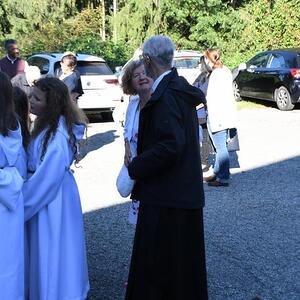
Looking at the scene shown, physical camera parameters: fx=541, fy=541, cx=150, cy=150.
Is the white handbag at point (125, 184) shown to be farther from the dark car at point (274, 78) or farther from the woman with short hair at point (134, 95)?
the dark car at point (274, 78)

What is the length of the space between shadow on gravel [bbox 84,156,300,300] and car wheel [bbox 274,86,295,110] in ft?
24.8

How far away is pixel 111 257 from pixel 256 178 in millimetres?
3533

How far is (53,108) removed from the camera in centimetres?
355

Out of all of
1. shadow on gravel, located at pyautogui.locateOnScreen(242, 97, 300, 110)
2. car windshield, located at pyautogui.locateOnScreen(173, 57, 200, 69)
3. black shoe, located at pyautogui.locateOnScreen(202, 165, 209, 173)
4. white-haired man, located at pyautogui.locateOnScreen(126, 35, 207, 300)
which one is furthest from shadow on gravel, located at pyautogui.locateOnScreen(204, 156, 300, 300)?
car windshield, located at pyautogui.locateOnScreen(173, 57, 200, 69)

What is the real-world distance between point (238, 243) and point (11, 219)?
274 cm

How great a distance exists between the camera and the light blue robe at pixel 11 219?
3.15 metres

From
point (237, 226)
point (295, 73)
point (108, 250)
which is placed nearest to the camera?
point (108, 250)

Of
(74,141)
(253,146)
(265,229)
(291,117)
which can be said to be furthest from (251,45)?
(74,141)

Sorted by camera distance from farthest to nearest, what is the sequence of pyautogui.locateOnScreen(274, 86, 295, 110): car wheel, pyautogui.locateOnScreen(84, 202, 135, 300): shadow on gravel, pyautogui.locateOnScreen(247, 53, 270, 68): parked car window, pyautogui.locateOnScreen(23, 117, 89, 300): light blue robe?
pyautogui.locateOnScreen(247, 53, 270, 68): parked car window, pyautogui.locateOnScreen(274, 86, 295, 110): car wheel, pyautogui.locateOnScreen(84, 202, 135, 300): shadow on gravel, pyautogui.locateOnScreen(23, 117, 89, 300): light blue robe

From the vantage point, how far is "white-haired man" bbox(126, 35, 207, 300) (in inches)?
120

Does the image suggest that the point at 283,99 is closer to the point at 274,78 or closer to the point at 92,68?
the point at 274,78

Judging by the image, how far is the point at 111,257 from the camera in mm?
4957

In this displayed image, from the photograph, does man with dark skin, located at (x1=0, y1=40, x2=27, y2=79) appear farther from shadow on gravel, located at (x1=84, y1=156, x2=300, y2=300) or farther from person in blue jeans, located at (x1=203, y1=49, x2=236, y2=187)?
shadow on gravel, located at (x1=84, y1=156, x2=300, y2=300)

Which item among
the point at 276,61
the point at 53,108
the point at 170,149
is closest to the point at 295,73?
the point at 276,61
